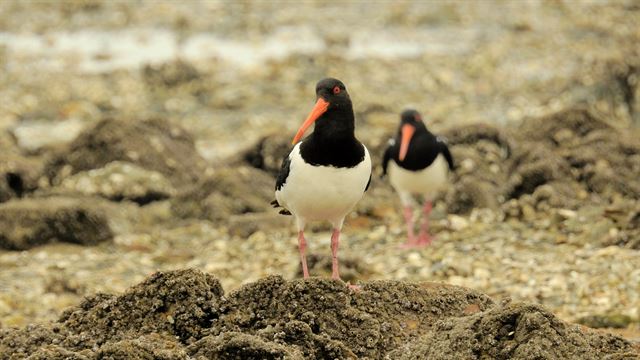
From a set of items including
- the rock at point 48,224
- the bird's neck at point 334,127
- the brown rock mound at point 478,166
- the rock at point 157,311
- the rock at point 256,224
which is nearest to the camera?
the rock at point 157,311

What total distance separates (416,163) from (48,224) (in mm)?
4297

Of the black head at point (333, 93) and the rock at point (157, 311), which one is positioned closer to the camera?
the rock at point (157, 311)

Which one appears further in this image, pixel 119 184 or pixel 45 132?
pixel 45 132

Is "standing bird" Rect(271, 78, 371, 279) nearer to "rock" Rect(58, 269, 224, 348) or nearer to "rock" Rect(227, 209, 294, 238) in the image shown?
"rock" Rect(58, 269, 224, 348)

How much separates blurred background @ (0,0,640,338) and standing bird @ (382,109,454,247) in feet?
1.50

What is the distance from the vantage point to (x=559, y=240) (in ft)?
37.1

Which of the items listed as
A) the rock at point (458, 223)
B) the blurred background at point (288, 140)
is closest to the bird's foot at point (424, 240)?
the blurred background at point (288, 140)

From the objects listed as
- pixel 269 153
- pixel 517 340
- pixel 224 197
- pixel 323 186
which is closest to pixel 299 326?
pixel 517 340

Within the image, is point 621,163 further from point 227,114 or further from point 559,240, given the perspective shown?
point 227,114

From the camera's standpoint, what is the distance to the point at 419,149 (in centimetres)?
1237

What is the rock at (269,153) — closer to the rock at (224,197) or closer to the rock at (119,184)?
the rock at (224,197)

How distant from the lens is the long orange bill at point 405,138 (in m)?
12.2

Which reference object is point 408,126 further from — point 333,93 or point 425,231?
point 333,93

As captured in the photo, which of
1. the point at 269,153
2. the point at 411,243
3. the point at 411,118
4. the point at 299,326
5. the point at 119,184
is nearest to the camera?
the point at 299,326
